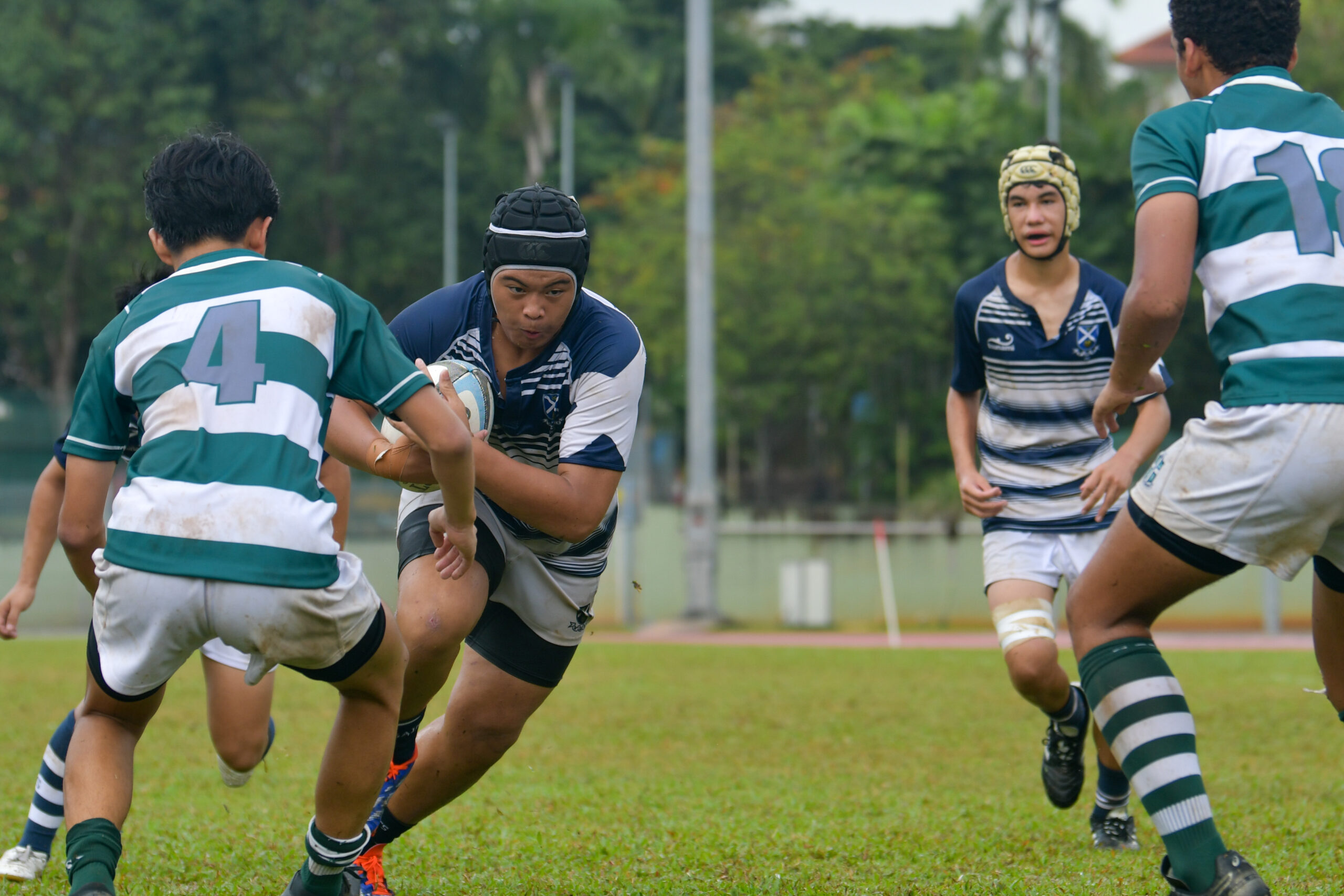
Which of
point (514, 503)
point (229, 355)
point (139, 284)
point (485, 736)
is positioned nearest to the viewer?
point (229, 355)

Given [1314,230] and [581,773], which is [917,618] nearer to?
[581,773]

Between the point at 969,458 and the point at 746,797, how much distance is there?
2.21 metres

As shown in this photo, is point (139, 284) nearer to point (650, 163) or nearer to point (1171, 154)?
point (1171, 154)

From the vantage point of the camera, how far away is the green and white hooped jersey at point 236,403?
351cm

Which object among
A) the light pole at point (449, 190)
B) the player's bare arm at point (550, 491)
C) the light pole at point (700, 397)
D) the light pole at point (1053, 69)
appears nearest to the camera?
the player's bare arm at point (550, 491)

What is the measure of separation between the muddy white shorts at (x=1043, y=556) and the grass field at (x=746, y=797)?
1046 millimetres

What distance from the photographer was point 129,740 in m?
4.17

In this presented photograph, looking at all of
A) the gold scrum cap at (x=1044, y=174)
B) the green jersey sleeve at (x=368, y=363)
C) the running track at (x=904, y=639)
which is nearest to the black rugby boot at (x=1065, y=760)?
the gold scrum cap at (x=1044, y=174)

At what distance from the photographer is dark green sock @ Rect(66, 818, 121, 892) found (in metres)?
3.75

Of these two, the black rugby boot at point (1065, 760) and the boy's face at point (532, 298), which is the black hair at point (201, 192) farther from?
the black rugby boot at point (1065, 760)

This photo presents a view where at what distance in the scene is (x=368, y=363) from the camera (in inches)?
147

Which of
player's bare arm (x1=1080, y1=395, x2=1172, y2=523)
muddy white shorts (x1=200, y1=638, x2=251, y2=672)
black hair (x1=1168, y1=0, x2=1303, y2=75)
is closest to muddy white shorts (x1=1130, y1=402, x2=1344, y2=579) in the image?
black hair (x1=1168, y1=0, x2=1303, y2=75)

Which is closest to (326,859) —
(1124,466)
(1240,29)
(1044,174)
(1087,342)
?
(1124,466)

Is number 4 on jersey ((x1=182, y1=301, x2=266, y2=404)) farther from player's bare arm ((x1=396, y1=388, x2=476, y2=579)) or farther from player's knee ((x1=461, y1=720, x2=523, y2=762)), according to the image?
player's knee ((x1=461, y1=720, x2=523, y2=762))
